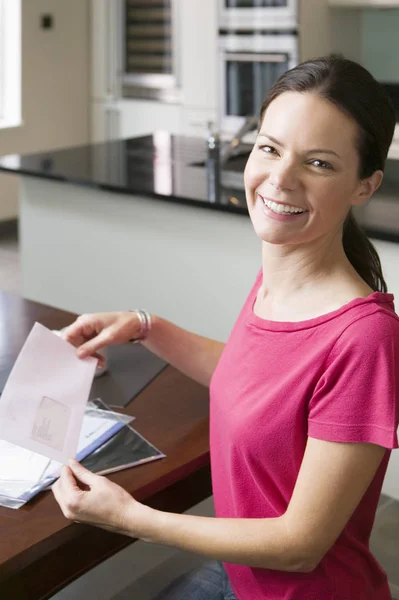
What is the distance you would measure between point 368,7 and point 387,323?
4.28 metres

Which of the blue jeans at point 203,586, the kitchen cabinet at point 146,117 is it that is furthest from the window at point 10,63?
the blue jeans at point 203,586

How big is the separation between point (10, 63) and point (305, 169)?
16.5ft

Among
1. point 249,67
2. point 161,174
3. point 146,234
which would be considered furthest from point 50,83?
point 146,234

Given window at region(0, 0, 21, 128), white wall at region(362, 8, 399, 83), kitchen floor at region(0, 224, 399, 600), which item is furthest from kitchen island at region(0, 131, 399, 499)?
window at region(0, 0, 21, 128)

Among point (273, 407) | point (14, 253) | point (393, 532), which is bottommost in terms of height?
point (393, 532)

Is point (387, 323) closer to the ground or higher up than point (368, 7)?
closer to the ground

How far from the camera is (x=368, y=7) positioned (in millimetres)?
4969

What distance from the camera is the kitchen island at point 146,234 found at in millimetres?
2643

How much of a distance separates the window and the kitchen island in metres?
2.52

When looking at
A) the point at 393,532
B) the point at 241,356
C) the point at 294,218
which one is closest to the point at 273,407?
the point at 241,356

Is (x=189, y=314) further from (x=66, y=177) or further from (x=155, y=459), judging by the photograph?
(x=155, y=459)

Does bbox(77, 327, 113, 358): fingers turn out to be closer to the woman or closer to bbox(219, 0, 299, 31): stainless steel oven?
the woman

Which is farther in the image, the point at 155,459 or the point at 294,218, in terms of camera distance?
the point at 155,459

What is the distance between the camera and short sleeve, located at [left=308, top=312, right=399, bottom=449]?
1.05 metres
